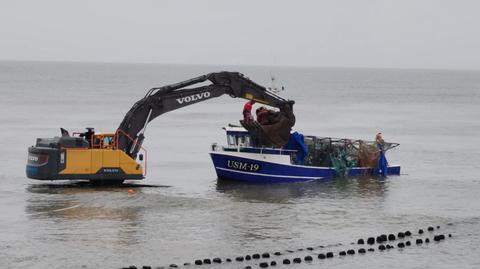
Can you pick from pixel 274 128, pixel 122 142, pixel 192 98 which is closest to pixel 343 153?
pixel 274 128

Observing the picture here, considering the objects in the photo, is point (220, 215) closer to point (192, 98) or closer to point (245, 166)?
point (192, 98)

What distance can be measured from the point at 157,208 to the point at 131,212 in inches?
59.4

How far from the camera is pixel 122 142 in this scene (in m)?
46.7

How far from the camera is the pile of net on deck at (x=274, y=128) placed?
49.0 metres

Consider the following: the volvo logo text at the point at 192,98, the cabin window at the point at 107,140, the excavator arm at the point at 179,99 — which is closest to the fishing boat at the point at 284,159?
the excavator arm at the point at 179,99

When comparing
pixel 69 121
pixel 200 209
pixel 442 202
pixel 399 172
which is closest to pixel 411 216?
pixel 442 202

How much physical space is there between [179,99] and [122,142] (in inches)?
129

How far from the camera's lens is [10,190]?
46344 mm

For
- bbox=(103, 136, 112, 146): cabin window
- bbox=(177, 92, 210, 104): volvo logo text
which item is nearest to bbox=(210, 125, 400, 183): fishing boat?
bbox=(177, 92, 210, 104): volvo logo text

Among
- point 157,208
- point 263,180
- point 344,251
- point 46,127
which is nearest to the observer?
point 344,251

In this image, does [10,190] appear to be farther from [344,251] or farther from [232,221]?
[344,251]

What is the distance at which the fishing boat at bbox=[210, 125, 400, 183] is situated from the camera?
49.6 metres

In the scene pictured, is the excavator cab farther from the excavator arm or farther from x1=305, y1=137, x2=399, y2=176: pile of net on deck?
x1=305, y1=137, x2=399, y2=176: pile of net on deck

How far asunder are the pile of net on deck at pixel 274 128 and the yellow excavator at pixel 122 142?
0.18ft
